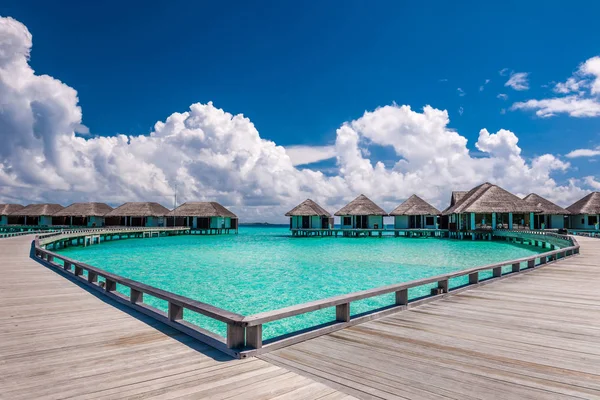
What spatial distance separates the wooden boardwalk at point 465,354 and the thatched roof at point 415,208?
131 feet

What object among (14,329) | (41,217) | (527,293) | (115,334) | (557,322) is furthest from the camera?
(41,217)

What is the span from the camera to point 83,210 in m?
54.2

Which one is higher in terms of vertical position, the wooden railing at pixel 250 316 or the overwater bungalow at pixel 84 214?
the overwater bungalow at pixel 84 214

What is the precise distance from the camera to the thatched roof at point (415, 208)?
45.3 metres

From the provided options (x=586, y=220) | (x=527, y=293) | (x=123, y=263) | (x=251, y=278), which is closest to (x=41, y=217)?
(x=123, y=263)

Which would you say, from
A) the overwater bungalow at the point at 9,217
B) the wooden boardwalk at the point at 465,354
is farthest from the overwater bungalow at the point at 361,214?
the overwater bungalow at the point at 9,217

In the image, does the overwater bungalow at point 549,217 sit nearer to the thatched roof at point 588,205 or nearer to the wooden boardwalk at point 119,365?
the thatched roof at point 588,205

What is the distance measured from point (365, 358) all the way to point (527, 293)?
540 cm

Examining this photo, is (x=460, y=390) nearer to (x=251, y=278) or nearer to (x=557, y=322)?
(x=557, y=322)

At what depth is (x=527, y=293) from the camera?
290 inches

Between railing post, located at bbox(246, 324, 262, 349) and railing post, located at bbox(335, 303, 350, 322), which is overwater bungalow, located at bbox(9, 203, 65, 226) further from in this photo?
railing post, located at bbox(246, 324, 262, 349)

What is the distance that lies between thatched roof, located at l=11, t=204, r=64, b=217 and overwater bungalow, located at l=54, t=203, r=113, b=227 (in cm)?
246

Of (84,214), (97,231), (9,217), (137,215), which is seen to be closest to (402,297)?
(97,231)

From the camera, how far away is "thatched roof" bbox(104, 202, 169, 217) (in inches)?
2076
